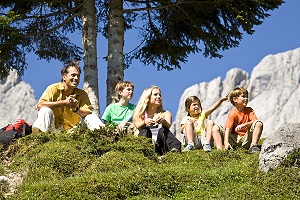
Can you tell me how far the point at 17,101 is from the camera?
141625mm

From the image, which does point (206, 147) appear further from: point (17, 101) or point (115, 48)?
point (17, 101)

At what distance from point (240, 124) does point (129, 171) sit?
3.87 metres

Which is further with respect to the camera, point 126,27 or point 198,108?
point 126,27

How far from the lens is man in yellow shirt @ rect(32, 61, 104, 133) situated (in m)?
10.4

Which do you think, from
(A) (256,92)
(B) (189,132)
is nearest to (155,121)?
(B) (189,132)

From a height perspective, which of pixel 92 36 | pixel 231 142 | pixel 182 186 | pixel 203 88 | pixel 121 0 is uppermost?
pixel 203 88

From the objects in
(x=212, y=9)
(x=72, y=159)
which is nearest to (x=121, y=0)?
(x=212, y=9)

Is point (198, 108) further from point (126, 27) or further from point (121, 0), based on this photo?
point (126, 27)

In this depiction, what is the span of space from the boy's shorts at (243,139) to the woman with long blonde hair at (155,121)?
1265 millimetres

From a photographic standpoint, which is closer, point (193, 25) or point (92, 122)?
point (92, 122)

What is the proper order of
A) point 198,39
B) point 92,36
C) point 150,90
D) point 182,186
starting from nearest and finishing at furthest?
point 182,186 < point 150,90 < point 92,36 < point 198,39

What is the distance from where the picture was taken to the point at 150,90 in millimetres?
11023

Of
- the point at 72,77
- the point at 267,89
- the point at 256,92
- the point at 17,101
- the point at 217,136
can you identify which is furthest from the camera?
the point at 256,92

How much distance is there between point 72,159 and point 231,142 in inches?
143
